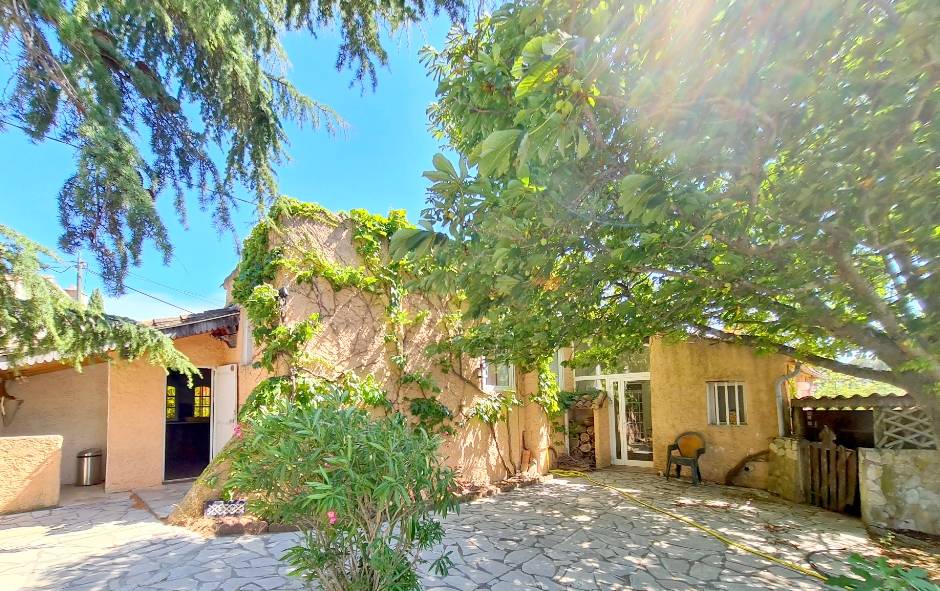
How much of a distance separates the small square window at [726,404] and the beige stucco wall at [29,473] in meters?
13.7

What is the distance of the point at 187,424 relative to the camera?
12070mm

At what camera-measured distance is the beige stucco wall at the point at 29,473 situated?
25.6 feet

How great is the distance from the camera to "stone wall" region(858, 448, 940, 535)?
733 cm

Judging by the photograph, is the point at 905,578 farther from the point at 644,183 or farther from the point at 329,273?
the point at 329,273

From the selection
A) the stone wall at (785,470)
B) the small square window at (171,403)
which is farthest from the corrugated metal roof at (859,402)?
the small square window at (171,403)

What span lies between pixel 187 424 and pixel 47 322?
25.6ft

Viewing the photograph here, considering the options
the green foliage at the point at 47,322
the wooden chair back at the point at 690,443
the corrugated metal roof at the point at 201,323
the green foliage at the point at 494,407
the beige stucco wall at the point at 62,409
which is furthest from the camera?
the wooden chair back at the point at 690,443

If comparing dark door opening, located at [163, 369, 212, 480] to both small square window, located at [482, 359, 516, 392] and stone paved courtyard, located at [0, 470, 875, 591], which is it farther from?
small square window, located at [482, 359, 516, 392]

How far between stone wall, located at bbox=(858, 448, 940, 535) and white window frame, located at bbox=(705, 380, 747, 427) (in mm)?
3094

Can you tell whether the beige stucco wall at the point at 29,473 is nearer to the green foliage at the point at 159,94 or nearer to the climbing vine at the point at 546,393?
the green foliage at the point at 159,94

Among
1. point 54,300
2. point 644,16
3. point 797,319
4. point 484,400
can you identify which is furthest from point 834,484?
point 54,300

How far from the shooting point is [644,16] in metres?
2.91

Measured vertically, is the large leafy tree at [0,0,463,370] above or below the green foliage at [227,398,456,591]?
above

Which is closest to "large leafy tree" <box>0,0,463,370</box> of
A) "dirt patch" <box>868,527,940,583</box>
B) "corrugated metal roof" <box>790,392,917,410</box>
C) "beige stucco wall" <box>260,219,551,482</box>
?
"beige stucco wall" <box>260,219,551,482</box>
